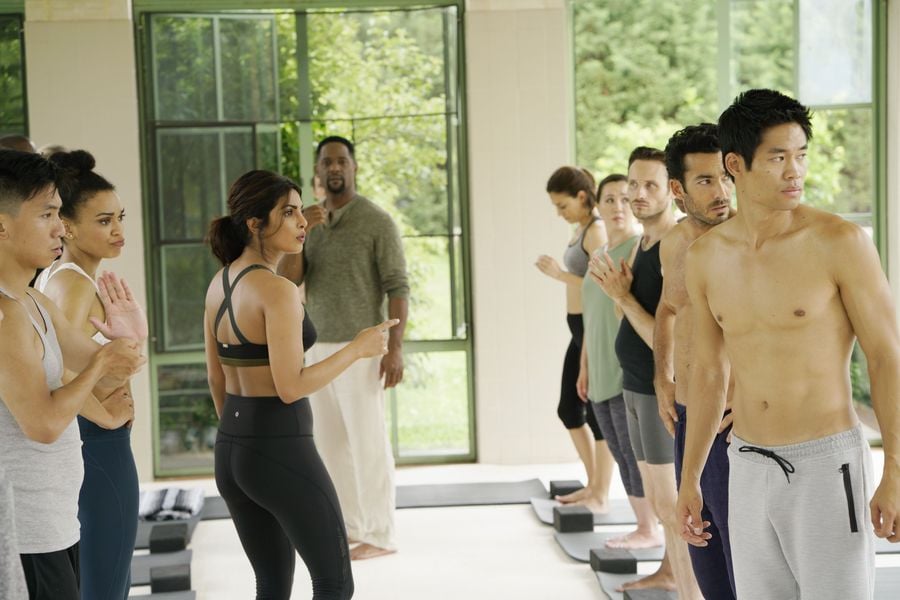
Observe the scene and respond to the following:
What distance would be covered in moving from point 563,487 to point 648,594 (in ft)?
5.52

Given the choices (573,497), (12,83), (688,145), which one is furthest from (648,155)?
(12,83)

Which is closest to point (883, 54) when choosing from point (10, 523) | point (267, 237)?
point (267, 237)

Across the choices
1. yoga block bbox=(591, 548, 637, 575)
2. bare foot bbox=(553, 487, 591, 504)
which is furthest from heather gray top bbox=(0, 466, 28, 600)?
bare foot bbox=(553, 487, 591, 504)

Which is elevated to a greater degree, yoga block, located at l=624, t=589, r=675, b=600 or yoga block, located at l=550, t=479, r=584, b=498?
yoga block, located at l=624, t=589, r=675, b=600

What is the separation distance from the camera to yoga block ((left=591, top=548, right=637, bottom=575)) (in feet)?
14.4

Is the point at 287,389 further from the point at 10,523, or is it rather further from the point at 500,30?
the point at 500,30

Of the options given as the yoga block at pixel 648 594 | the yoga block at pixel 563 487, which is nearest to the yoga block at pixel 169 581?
the yoga block at pixel 648 594

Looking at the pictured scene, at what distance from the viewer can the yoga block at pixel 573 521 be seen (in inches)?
199

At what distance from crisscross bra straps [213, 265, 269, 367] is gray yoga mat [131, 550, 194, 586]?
1.85m

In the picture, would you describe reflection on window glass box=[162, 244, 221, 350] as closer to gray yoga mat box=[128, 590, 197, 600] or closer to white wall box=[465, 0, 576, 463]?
white wall box=[465, 0, 576, 463]

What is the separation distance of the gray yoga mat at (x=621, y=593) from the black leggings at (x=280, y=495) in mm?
1371

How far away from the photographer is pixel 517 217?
21.1 ft

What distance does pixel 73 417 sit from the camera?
2232 mm

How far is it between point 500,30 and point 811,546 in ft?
14.9
